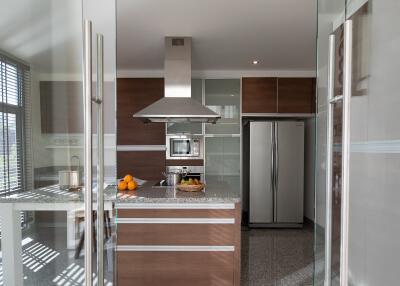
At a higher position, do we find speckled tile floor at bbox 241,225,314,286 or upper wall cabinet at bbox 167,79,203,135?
upper wall cabinet at bbox 167,79,203,135

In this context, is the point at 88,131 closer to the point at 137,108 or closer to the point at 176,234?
the point at 176,234

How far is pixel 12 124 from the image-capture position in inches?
31.9

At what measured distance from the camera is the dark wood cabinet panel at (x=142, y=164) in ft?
15.9

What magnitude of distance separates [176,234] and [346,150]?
78.4 inches

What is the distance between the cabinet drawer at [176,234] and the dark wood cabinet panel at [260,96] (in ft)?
8.85

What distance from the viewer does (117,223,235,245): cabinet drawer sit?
2594 millimetres

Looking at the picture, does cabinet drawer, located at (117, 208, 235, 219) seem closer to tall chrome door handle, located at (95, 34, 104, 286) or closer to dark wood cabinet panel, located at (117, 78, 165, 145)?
tall chrome door handle, located at (95, 34, 104, 286)

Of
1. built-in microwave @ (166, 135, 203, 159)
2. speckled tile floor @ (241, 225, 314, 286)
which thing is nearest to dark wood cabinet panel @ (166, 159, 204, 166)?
built-in microwave @ (166, 135, 203, 159)

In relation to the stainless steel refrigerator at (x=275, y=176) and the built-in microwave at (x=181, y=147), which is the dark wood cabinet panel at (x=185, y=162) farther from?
the stainless steel refrigerator at (x=275, y=176)

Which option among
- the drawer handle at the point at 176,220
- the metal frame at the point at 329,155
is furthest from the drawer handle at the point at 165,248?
the metal frame at the point at 329,155

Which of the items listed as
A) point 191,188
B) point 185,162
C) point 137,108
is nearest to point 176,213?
point 191,188

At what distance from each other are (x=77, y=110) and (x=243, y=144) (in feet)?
14.5

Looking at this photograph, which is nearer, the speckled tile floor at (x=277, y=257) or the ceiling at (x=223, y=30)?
the ceiling at (x=223, y=30)

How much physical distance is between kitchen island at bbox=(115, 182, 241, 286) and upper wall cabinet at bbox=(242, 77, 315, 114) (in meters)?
2.64
